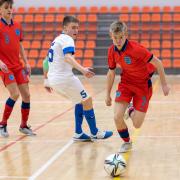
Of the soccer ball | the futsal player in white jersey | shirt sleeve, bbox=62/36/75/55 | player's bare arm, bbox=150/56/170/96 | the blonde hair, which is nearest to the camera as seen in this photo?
the soccer ball

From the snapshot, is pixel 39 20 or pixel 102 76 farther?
pixel 39 20

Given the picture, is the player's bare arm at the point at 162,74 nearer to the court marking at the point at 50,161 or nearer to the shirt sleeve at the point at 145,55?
the shirt sleeve at the point at 145,55

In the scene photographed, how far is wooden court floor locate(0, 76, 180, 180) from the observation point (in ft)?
15.1

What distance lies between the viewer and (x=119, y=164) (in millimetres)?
4477

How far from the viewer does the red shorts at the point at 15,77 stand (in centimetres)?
639

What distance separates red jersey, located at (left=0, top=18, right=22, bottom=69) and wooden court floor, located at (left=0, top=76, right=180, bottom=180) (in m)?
1.00

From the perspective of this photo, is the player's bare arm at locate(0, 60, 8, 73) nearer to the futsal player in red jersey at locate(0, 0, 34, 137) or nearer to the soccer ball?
the futsal player in red jersey at locate(0, 0, 34, 137)

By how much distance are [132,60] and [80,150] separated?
1204mm

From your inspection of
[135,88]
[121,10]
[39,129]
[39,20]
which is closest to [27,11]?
[39,20]

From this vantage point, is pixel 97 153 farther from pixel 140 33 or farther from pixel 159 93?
pixel 140 33

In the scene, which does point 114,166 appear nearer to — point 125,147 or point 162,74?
point 125,147

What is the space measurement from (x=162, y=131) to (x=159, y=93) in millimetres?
5270

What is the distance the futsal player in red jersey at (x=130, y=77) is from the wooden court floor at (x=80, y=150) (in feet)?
1.29
